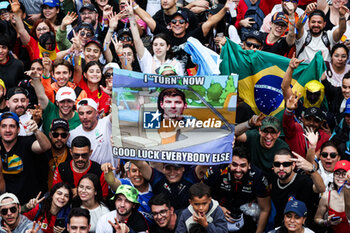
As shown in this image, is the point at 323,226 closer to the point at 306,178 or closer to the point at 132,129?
the point at 306,178

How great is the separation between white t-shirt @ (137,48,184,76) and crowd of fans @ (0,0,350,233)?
2 centimetres

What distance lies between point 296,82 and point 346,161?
6.41ft

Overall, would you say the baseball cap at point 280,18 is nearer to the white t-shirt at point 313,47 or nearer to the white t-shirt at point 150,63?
the white t-shirt at point 313,47

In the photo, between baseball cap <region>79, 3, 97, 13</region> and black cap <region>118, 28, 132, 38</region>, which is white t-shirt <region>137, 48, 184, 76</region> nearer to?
black cap <region>118, 28, 132, 38</region>

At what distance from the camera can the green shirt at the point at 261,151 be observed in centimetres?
1017

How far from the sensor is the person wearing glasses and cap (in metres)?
9.43

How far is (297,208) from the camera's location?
9.14 metres

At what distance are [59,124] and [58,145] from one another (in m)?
0.27

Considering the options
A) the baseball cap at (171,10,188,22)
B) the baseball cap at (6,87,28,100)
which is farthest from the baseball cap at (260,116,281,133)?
the baseball cap at (6,87,28,100)

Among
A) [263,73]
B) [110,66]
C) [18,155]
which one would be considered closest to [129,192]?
[18,155]

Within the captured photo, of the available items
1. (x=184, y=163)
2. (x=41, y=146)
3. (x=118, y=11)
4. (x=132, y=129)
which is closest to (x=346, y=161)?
(x=184, y=163)

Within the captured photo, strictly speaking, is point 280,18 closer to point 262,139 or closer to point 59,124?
point 262,139

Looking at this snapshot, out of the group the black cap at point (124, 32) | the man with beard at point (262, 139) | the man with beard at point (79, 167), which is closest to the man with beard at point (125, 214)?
the man with beard at point (79, 167)

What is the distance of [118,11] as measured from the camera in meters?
13.8
